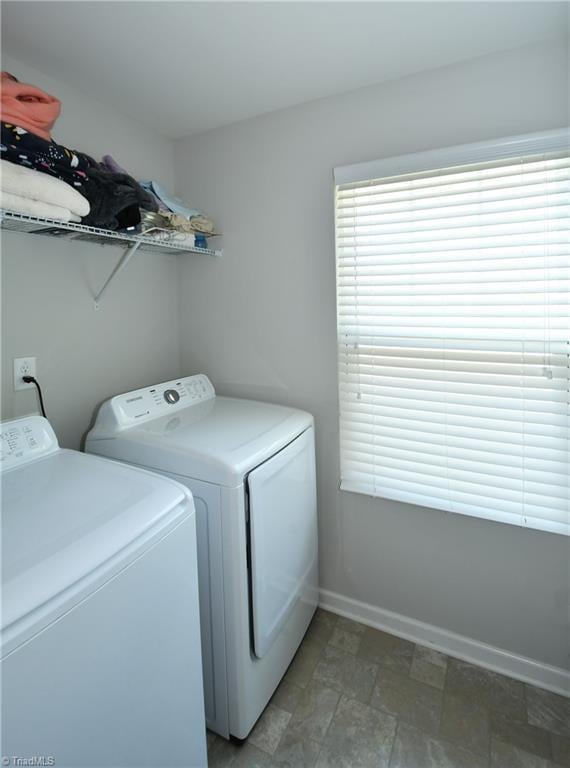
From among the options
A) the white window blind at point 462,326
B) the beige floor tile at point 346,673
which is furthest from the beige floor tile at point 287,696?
the white window blind at point 462,326

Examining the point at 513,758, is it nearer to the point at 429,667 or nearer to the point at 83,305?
the point at 429,667

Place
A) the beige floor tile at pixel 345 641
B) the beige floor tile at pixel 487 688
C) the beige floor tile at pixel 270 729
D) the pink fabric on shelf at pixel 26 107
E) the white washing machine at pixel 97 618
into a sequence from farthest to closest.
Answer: the beige floor tile at pixel 345 641 → the beige floor tile at pixel 487 688 → the beige floor tile at pixel 270 729 → the pink fabric on shelf at pixel 26 107 → the white washing machine at pixel 97 618

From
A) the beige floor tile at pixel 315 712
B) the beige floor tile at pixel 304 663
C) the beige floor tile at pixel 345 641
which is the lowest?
the beige floor tile at pixel 315 712

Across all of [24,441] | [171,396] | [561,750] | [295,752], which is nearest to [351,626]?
[295,752]

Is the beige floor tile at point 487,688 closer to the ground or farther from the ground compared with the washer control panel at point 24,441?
closer to the ground

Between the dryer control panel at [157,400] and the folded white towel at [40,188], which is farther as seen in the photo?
the dryer control panel at [157,400]

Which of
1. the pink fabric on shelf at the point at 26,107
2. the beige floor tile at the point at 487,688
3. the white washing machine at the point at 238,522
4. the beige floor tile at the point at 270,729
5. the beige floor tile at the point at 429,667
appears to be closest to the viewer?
→ the pink fabric on shelf at the point at 26,107

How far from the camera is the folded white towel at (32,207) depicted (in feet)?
3.56

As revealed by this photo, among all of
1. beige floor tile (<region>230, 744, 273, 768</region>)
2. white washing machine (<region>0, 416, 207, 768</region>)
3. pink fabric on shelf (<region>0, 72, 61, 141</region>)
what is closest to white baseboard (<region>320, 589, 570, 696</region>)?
beige floor tile (<region>230, 744, 273, 768</region>)

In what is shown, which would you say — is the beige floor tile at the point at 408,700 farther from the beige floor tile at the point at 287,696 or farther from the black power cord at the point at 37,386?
the black power cord at the point at 37,386

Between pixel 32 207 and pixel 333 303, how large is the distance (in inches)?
47.4

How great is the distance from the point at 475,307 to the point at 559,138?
63cm

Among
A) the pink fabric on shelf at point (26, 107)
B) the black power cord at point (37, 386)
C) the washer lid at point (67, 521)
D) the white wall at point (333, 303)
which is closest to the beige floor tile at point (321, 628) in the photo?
the white wall at point (333, 303)

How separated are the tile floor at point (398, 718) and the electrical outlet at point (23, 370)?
1501 millimetres
